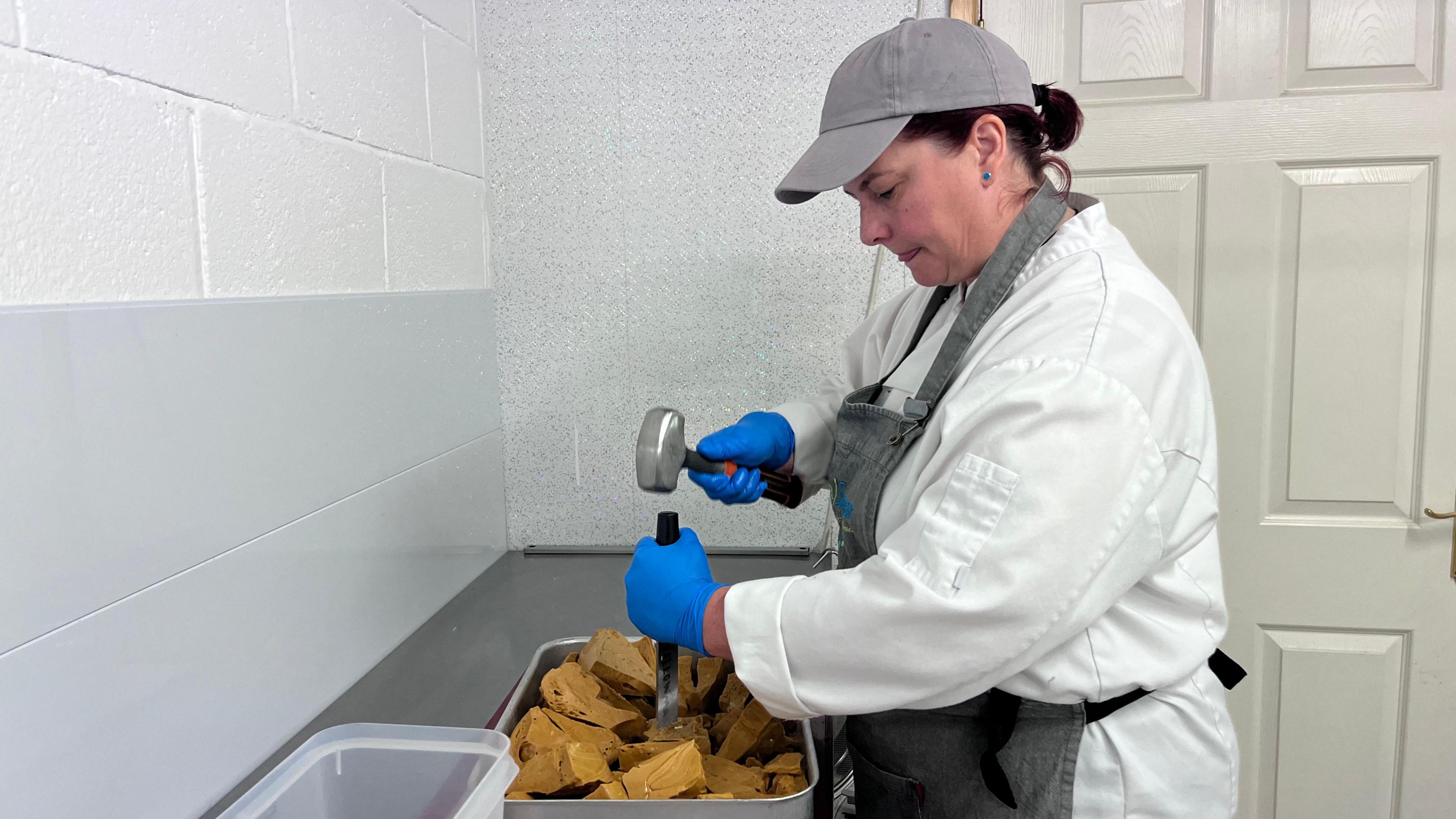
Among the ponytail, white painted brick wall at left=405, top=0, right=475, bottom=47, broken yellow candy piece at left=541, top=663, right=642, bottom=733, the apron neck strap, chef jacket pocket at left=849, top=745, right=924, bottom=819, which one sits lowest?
chef jacket pocket at left=849, top=745, right=924, bottom=819

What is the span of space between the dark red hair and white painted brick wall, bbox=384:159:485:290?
3.01ft

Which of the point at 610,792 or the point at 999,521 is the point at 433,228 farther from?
the point at 999,521

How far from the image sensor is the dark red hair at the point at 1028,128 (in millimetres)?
950

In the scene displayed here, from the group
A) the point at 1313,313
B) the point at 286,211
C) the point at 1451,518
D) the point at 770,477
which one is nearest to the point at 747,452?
the point at 770,477

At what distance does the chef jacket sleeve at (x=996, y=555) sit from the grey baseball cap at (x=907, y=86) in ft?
0.94

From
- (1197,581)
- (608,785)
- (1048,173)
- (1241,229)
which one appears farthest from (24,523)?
(1241,229)

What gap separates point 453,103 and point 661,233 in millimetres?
483

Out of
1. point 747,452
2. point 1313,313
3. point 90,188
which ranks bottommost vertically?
point 747,452

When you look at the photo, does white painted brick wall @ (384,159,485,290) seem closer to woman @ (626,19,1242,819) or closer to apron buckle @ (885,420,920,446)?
woman @ (626,19,1242,819)

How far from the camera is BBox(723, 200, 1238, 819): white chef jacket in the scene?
0.78 m

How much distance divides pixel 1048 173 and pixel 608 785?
143 centimetres

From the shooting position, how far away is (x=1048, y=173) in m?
1.74

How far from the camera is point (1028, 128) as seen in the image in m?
1.00

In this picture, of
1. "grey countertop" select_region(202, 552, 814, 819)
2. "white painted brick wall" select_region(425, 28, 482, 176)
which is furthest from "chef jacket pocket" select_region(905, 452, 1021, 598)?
"white painted brick wall" select_region(425, 28, 482, 176)
